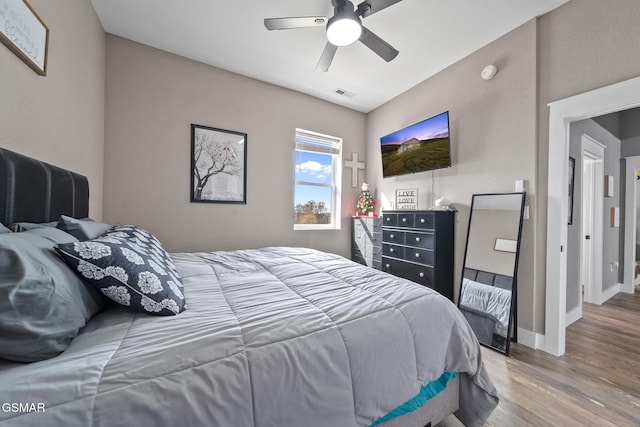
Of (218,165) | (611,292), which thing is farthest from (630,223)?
(218,165)

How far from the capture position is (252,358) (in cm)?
73

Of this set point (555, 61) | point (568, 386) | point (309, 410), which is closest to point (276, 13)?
point (555, 61)

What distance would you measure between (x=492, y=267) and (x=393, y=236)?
1086mm

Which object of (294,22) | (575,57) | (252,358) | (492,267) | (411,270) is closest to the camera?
(252,358)

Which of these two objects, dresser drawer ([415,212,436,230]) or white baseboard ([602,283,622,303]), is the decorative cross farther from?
white baseboard ([602,283,622,303])

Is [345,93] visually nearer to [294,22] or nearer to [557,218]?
[294,22]

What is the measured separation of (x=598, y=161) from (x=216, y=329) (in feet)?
15.1

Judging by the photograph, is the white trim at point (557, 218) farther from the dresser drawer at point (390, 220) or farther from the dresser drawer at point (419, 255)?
the dresser drawer at point (390, 220)

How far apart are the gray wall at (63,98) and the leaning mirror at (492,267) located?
3.43m

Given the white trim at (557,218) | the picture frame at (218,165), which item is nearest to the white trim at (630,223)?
the white trim at (557,218)

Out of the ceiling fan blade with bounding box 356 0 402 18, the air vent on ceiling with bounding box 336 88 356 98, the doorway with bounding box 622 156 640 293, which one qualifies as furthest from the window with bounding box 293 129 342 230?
the doorway with bounding box 622 156 640 293

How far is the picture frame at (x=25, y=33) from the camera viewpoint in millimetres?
1106

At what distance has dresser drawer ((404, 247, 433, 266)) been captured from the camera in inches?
106

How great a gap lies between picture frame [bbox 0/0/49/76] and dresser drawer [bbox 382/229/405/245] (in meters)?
3.24
